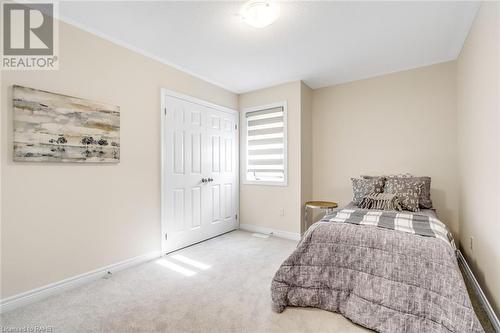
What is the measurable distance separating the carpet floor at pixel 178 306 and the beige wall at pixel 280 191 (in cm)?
106

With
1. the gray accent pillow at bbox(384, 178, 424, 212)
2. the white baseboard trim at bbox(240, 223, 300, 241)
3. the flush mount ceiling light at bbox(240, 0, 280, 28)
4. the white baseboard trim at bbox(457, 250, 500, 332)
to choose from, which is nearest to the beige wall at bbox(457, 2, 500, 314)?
the white baseboard trim at bbox(457, 250, 500, 332)

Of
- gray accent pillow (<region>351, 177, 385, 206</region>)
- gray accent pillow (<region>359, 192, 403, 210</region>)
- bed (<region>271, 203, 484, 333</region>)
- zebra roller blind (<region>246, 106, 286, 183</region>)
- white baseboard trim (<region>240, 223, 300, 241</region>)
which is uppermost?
zebra roller blind (<region>246, 106, 286, 183</region>)

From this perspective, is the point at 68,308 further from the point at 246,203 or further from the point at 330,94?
the point at 330,94

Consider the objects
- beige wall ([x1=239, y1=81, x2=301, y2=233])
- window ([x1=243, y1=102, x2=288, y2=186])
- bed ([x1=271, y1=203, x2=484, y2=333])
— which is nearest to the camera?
bed ([x1=271, y1=203, x2=484, y2=333])

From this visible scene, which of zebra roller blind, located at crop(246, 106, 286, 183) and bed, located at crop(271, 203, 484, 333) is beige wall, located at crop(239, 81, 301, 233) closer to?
zebra roller blind, located at crop(246, 106, 286, 183)

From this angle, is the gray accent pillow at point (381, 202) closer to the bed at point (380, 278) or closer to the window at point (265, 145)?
the bed at point (380, 278)

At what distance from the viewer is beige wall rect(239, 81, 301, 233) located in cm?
360

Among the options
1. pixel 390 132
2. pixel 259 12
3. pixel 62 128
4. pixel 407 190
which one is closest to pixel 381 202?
Result: pixel 407 190

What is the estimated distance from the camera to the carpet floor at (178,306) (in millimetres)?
1652

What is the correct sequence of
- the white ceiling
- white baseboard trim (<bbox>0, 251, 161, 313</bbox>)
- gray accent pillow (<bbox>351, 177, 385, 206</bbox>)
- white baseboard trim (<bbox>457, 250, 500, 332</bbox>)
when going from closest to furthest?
white baseboard trim (<bbox>457, 250, 500, 332</bbox>) → white baseboard trim (<bbox>0, 251, 161, 313</bbox>) → the white ceiling → gray accent pillow (<bbox>351, 177, 385, 206</bbox>)

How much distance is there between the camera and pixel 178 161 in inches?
125

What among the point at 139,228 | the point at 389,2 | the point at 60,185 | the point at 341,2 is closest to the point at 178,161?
the point at 139,228

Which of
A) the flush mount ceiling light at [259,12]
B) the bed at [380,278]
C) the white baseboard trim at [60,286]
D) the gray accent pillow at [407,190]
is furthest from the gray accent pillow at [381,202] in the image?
the white baseboard trim at [60,286]

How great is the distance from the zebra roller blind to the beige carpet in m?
1.56
